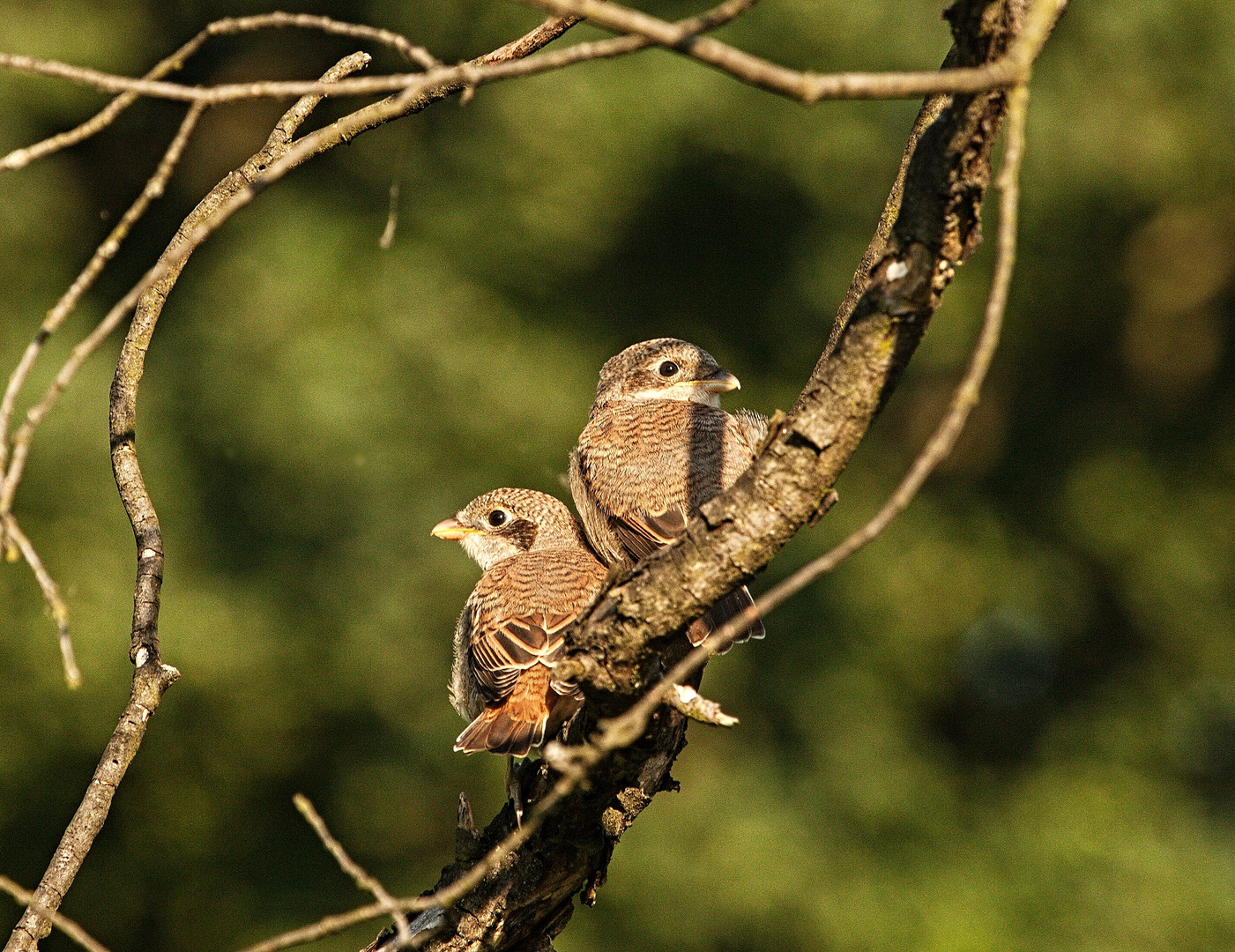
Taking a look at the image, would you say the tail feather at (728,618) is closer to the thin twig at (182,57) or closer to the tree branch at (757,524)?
the tree branch at (757,524)

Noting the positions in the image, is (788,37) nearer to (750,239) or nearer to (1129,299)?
(750,239)

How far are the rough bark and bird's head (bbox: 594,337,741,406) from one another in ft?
6.25

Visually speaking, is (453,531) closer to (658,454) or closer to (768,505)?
(658,454)

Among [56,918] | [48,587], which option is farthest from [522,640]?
[48,587]

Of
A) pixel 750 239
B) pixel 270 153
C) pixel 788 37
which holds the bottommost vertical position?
pixel 270 153

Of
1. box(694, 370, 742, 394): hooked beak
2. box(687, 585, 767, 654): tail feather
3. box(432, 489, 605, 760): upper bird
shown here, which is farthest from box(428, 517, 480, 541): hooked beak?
box(687, 585, 767, 654): tail feather

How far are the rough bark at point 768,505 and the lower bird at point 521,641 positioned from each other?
0.24 metres

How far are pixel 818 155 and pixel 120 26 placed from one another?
4448mm

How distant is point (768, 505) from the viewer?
2365mm

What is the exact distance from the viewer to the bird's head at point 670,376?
5035 millimetres

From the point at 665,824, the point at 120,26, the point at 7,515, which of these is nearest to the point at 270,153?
the point at 7,515

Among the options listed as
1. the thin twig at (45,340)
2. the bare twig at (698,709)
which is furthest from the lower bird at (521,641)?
the thin twig at (45,340)

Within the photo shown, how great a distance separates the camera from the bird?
165 inches

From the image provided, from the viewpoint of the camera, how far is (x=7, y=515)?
1739 millimetres
